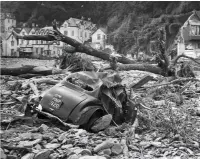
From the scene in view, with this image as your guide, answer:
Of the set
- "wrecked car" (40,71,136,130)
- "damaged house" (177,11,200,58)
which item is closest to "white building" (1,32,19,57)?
"wrecked car" (40,71,136,130)

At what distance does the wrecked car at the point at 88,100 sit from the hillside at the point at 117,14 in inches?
312

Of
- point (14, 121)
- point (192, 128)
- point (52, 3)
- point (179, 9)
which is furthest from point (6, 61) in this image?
point (179, 9)

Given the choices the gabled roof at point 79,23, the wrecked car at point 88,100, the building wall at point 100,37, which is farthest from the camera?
the building wall at point 100,37

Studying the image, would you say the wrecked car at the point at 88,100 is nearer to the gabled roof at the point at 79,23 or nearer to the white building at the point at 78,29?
the white building at the point at 78,29

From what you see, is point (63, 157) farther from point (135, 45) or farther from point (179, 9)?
point (179, 9)

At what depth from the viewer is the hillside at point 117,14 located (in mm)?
14602

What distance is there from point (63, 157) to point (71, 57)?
9.55 metres

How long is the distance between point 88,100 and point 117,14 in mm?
16540

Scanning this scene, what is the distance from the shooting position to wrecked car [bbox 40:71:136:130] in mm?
5363

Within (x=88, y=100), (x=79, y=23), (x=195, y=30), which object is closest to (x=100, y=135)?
(x=88, y=100)

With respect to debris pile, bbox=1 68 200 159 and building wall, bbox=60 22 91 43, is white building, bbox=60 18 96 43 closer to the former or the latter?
building wall, bbox=60 22 91 43

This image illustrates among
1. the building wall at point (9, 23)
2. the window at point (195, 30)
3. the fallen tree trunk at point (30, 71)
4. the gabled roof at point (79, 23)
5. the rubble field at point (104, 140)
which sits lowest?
the rubble field at point (104, 140)

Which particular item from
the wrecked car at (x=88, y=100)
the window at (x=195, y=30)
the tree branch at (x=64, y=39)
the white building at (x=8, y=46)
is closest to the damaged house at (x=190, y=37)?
the window at (x=195, y=30)

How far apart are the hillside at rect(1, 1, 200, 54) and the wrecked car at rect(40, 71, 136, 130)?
26.0ft
